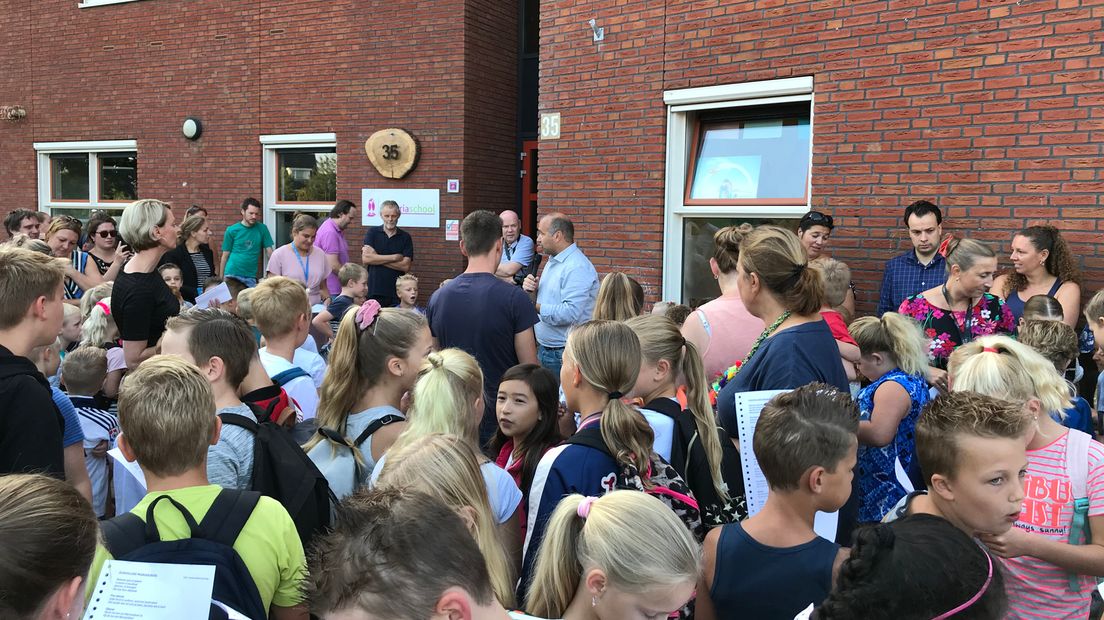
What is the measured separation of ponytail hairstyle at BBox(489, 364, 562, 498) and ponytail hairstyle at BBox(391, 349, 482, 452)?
0.87 ft

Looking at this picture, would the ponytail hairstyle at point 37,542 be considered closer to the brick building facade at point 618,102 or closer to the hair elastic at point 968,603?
the hair elastic at point 968,603

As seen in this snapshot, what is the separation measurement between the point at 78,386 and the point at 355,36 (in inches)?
298

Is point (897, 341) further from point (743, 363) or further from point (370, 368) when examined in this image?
point (370, 368)

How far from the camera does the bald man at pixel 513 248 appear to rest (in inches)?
350

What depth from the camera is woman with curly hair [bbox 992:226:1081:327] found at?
539 cm

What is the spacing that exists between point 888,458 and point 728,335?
0.89 meters

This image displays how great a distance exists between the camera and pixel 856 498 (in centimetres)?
310

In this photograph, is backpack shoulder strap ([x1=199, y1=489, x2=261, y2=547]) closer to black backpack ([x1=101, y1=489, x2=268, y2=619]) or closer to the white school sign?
black backpack ([x1=101, y1=489, x2=268, y2=619])

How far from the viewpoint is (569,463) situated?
258cm

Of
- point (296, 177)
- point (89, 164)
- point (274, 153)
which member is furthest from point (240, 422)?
point (89, 164)

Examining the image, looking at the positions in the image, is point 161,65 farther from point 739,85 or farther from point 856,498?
point 856,498

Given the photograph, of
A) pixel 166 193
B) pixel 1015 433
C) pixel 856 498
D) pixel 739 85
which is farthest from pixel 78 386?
pixel 166 193

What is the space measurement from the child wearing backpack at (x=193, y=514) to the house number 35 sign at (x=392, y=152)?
27.4ft

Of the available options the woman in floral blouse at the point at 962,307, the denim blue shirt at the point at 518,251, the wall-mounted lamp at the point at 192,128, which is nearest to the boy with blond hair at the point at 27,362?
the woman in floral blouse at the point at 962,307
